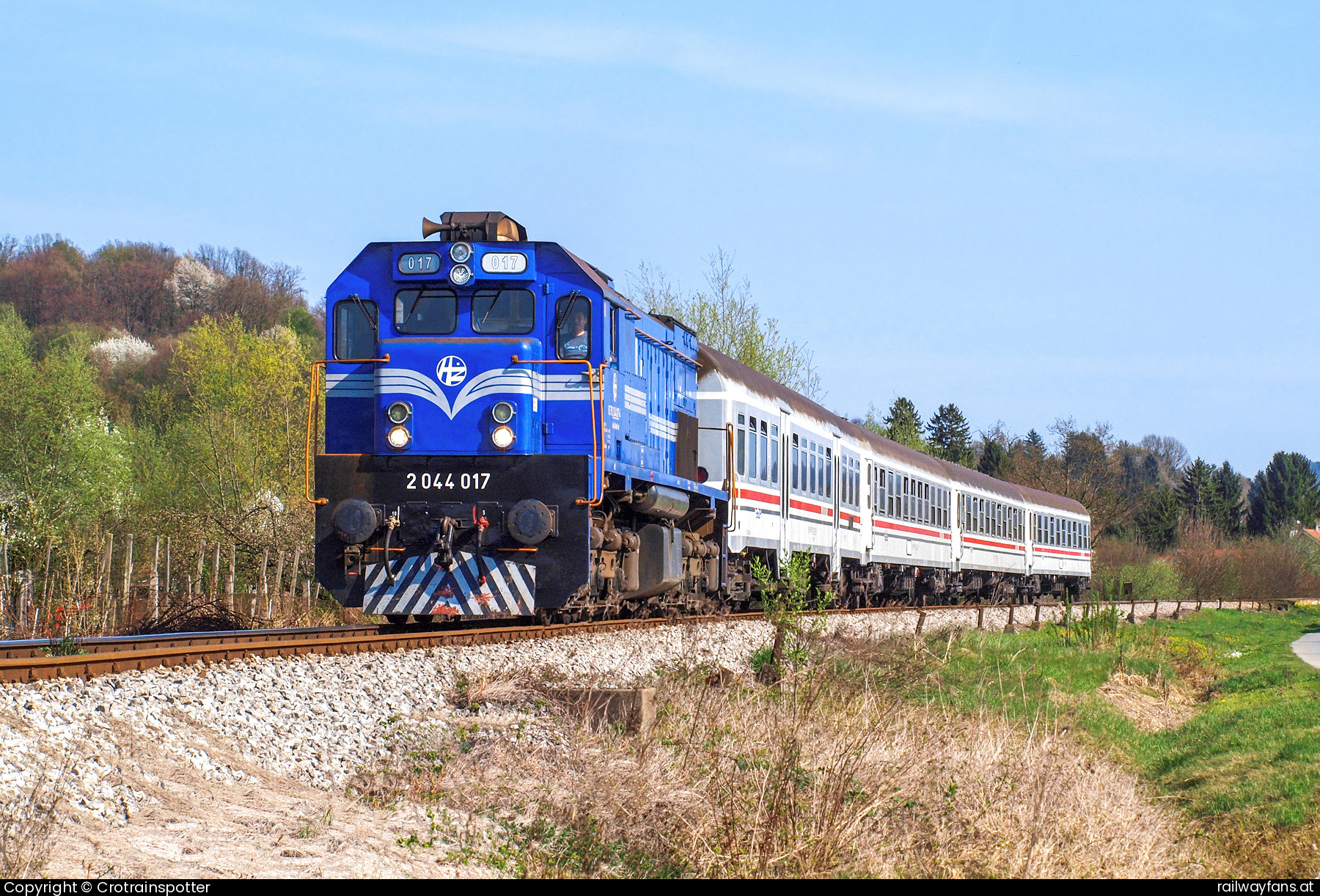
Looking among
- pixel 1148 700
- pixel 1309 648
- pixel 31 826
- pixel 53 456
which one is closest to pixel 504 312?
pixel 31 826

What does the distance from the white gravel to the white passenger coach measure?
615 centimetres

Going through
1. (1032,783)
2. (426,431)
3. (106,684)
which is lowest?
(1032,783)

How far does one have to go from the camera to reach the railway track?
27.2 ft

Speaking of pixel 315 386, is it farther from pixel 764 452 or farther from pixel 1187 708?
pixel 1187 708

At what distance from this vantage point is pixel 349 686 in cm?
916

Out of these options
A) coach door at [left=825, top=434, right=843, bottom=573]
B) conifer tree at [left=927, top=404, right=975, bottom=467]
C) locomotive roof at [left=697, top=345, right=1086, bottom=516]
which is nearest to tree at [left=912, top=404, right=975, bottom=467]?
conifer tree at [left=927, top=404, right=975, bottom=467]

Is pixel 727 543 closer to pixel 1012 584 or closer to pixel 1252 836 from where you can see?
pixel 1252 836

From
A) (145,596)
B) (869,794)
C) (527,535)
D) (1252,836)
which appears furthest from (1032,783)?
(145,596)

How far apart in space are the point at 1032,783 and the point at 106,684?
19.0 ft

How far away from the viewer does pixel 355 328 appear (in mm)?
13250

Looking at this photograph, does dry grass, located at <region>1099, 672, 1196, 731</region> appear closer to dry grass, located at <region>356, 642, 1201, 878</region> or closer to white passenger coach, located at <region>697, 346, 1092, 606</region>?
white passenger coach, located at <region>697, 346, 1092, 606</region>

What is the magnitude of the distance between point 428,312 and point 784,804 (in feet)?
24.2

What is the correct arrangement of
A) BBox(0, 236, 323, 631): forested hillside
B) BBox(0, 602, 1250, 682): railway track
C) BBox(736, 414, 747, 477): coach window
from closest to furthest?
BBox(0, 602, 1250, 682): railway track < BBox(736, 414, 747, 477): coach window < BBox(0, 236, 323, 631): forested hillside

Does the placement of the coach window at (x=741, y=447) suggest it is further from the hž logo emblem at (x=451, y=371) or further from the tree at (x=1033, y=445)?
the tree at (x=1033, y=445)
